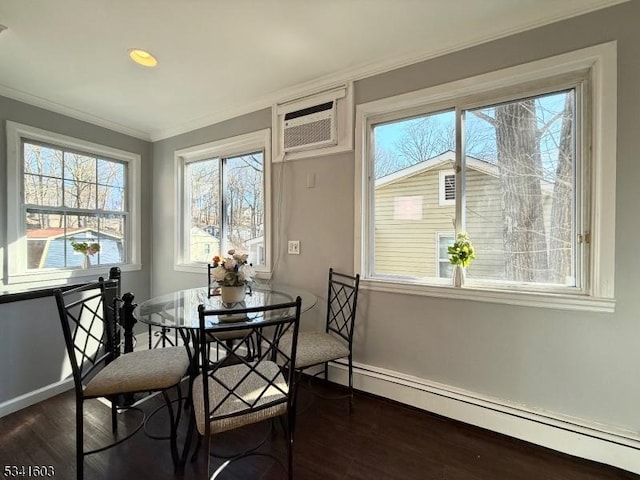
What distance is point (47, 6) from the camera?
1.57 meters

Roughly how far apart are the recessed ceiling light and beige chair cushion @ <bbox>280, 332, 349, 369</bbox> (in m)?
2.20

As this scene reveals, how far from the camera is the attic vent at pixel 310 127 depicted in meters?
2.29

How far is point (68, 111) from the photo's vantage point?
2.75 meters

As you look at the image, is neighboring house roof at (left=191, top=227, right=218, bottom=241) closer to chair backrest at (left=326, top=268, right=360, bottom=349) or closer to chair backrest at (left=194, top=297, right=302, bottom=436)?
chair backrest at (left=326, top=268, right=360, bottom=349)

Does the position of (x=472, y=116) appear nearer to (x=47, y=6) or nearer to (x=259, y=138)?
(x=259, y=138)

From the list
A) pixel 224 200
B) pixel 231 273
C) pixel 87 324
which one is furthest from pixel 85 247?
pixel 231 273

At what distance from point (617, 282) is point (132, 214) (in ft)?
13.8

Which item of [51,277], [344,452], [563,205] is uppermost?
[563,205]

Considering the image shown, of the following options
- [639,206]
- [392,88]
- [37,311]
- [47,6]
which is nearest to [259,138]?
[392,88]

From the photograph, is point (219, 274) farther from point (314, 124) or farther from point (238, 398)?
point (314, 124)

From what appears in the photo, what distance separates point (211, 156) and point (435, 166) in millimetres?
2344

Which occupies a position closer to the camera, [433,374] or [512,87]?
[512,87]

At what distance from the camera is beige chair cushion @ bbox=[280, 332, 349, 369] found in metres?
1.80

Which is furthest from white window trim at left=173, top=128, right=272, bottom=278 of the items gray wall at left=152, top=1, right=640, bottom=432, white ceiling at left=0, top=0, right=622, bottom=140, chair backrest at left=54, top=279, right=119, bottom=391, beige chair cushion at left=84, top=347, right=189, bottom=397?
beige chair cushion at left=84, top=347, right=189, bottom=397
